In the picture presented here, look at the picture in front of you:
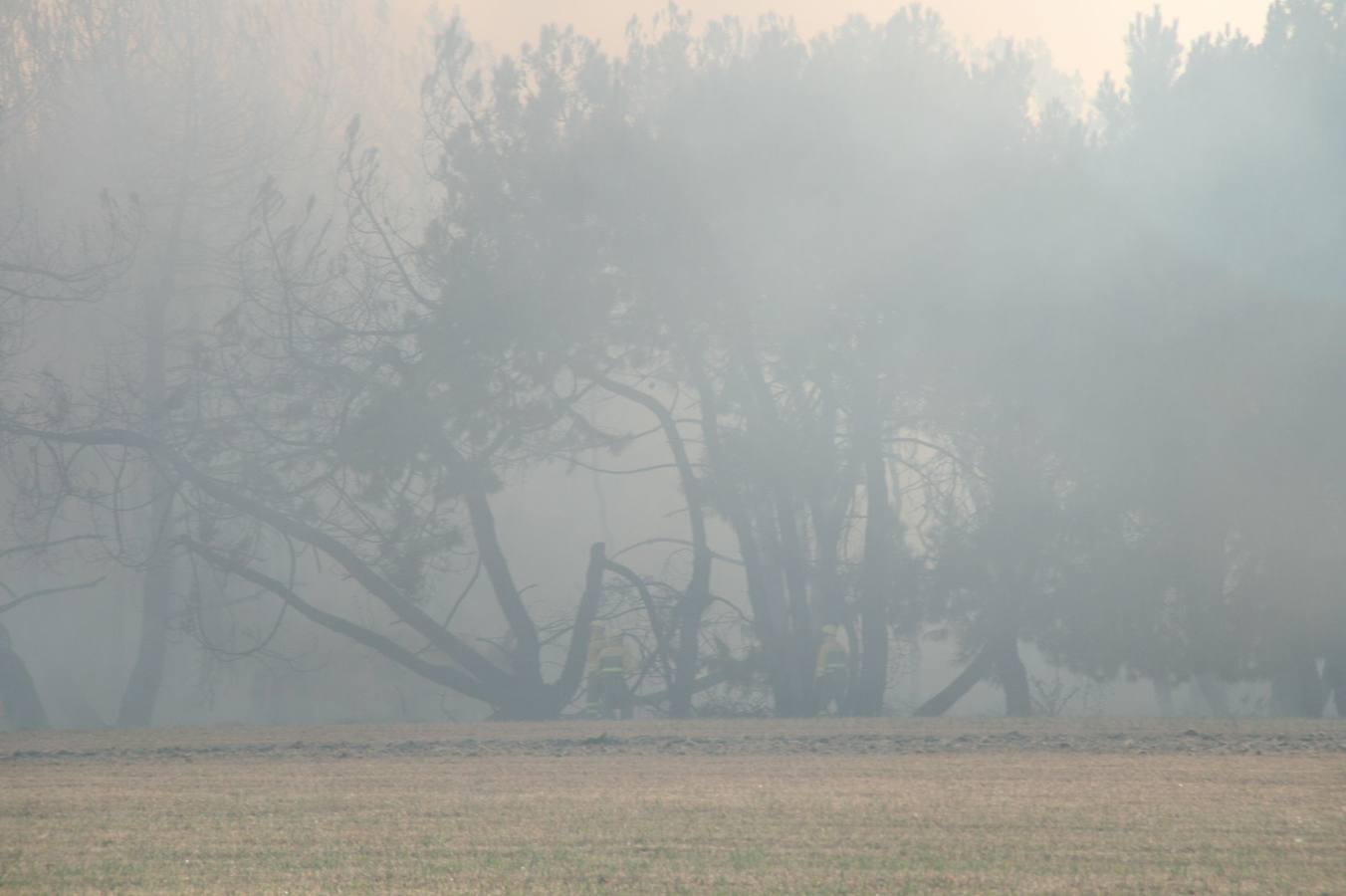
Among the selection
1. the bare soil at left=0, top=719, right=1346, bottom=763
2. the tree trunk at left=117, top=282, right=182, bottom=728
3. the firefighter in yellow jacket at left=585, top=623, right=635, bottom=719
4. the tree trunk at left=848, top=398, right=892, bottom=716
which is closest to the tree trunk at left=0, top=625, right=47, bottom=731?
the tree trunk at left=117, top=282, right=182, bottom=728

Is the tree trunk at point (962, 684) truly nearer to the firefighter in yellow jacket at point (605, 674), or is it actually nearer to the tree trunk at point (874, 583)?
the tree trunk at point (874, 583)

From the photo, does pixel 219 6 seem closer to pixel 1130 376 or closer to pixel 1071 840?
pixel 1130 376

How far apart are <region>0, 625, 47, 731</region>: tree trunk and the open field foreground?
1094cm

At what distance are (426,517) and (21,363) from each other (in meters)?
10.1

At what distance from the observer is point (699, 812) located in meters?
8.69

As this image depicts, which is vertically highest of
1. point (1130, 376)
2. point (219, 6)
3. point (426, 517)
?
point (219, 6)

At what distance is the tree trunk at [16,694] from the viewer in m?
23.5

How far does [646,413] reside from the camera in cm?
3547

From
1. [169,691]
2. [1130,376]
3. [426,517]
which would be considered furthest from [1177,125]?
[169,691]

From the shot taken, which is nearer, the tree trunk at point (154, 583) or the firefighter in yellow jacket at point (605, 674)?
the firefighter in yellow jacket at point (605, 674)

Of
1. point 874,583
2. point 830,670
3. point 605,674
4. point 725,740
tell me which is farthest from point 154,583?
point 725,740

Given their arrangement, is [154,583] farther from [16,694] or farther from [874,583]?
A: [874,583]

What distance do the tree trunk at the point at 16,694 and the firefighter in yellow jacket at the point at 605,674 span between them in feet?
31.9

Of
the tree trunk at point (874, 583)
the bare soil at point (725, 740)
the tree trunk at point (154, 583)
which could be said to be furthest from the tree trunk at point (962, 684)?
the tree trunk at point (154, 583)
